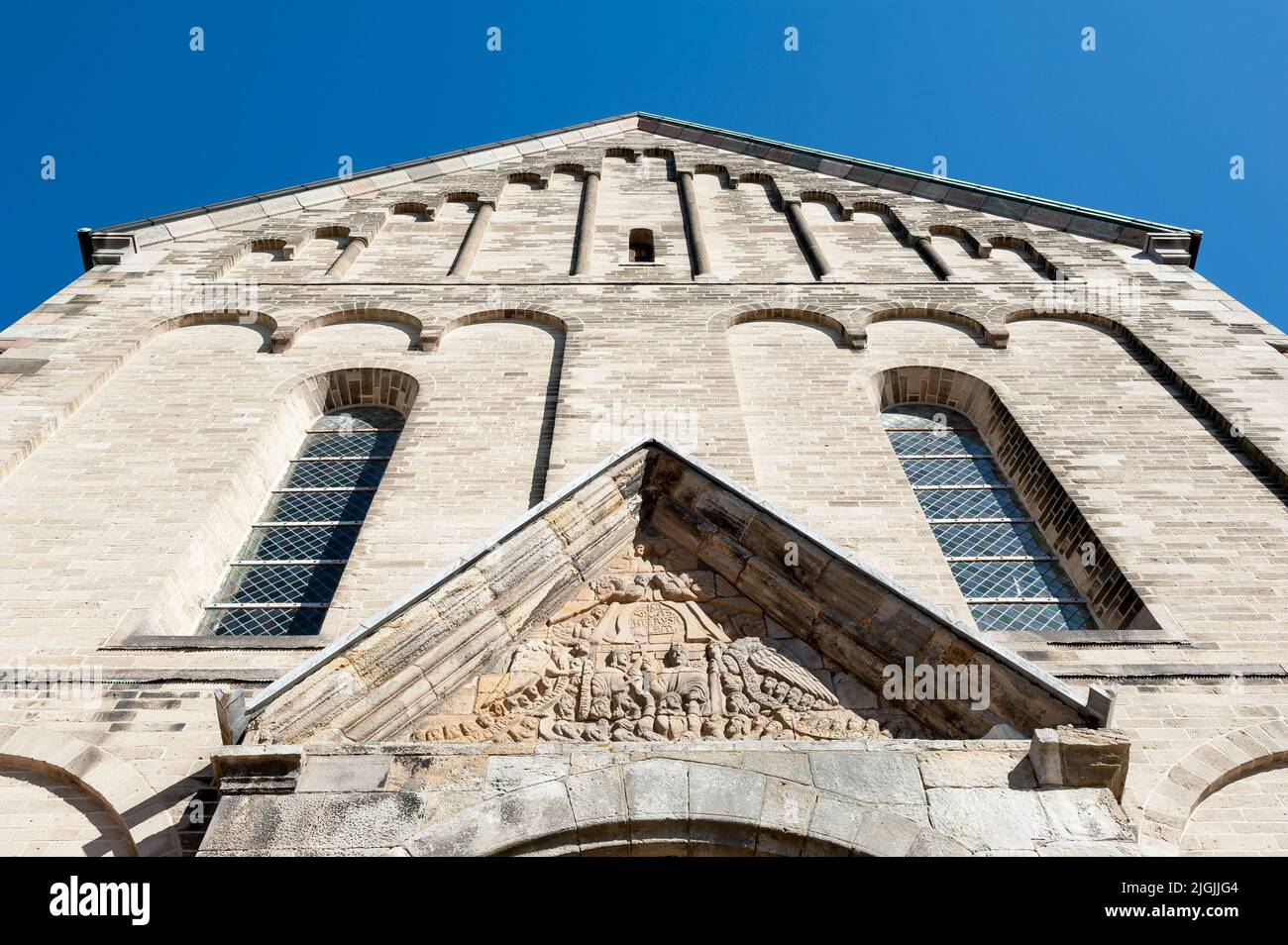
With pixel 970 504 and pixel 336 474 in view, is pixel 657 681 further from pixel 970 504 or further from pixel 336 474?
pixel 336 474

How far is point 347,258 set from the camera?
1432cm

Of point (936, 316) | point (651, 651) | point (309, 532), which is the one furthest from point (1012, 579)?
point (309, 532)

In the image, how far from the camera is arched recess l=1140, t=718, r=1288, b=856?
6293mm

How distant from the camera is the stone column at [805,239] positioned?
13.9 metres

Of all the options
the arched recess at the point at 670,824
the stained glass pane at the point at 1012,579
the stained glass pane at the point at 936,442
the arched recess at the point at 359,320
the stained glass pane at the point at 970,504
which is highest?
the arched recess at the point at 359,320

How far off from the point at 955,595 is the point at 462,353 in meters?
6.09

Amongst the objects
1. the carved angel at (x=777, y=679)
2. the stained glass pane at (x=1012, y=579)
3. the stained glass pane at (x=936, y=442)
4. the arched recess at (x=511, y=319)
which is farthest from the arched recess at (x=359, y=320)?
the carved angel at (x=777, y=679)

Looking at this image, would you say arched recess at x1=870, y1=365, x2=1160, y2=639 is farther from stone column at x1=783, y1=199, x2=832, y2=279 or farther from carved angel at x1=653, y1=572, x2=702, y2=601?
carved angel at x1=653, y1=572, x2=702, y2=601

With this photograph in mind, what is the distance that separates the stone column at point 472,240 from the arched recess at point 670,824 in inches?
360

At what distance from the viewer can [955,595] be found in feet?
27.3

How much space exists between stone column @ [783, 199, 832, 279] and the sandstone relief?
7349mm

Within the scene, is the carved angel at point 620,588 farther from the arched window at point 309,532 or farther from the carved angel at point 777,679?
the arched window at point 309,532
